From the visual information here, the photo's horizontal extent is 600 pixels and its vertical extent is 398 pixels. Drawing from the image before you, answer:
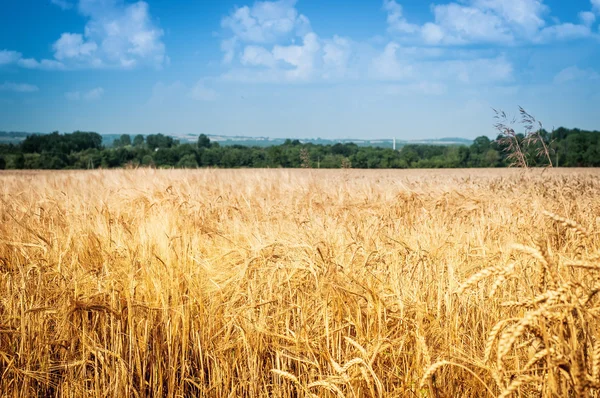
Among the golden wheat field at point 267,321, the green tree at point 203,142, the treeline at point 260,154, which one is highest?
the green tree at point 203,142

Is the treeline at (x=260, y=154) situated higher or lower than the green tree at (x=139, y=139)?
lower

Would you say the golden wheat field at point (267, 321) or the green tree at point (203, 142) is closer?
the golden wheat field at point (267, 321)

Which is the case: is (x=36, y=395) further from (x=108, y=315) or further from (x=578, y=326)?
(x=578, y=326)

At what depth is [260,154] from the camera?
35.5m

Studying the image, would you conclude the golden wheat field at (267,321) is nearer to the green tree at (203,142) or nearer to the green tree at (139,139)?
the green tree at (203,142)

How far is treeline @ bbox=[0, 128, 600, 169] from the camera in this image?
31.4 meters

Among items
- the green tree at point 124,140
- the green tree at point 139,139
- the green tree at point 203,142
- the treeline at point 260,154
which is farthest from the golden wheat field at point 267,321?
the green tree at point 124,140

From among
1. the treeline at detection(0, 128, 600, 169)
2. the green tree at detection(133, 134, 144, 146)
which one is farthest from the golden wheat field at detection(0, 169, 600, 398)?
the green tree at detection(133, 134, 144, 146)

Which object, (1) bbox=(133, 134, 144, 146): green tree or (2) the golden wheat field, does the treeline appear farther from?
(2) the golden wheat field

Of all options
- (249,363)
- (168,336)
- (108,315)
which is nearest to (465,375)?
(249,363)

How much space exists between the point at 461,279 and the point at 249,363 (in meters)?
1.38

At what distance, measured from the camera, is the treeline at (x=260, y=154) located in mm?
31359

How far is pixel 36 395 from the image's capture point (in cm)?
207

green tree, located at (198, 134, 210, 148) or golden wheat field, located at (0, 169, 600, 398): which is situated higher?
green tree, located at (198, 134, 210, 148)
